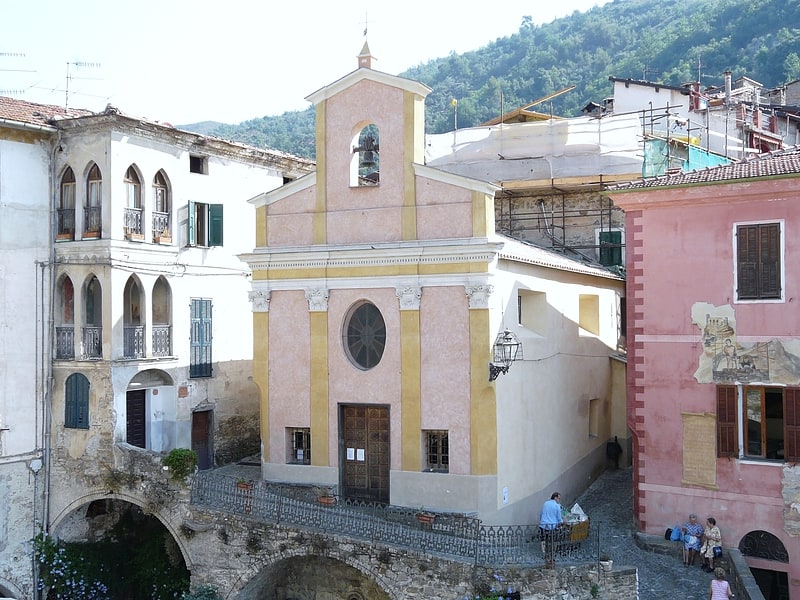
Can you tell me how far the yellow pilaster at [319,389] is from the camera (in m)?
20.7

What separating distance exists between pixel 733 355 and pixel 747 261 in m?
2.08

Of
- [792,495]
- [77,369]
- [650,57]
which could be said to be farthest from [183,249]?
[650,57]

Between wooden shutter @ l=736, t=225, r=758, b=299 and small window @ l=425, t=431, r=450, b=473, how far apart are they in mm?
7455

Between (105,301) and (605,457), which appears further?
(605,457)

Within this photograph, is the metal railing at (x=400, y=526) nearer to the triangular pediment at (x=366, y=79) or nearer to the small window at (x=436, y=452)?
the small window at (x=436, y=452)

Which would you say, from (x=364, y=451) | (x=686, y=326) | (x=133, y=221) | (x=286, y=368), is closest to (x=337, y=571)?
(x=364, y=451)

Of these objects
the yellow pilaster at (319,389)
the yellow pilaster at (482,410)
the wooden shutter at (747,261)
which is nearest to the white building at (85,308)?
the yellow pilaster at (319,389)

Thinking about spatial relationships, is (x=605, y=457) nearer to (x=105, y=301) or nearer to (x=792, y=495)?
(x=792, y=495)

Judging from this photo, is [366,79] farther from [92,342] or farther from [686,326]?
[92,342]

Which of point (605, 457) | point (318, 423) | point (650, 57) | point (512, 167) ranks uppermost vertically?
point (650, 57)

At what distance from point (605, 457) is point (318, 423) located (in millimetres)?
11252

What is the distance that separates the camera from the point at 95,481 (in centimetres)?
2248

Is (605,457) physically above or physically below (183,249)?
below

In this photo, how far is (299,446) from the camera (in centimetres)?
2139
